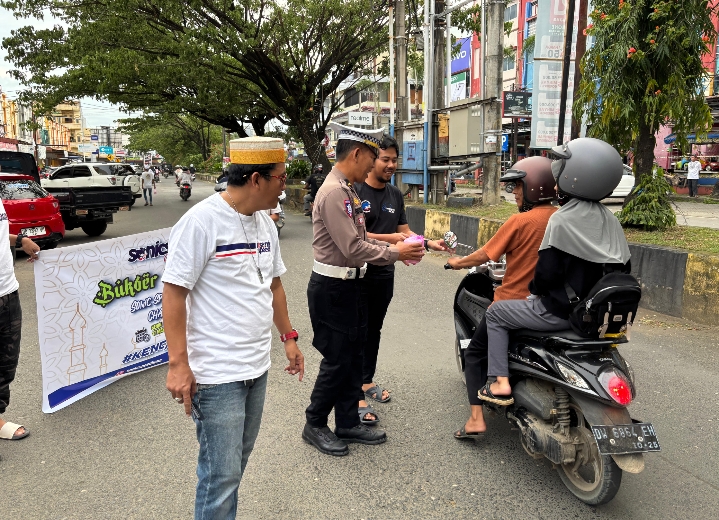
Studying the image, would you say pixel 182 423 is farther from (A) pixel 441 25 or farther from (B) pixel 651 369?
(A) pixel 441 25

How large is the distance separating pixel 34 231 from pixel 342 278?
27.2ft

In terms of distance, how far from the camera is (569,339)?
2.73m

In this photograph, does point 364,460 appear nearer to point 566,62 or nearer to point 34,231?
point 566,62

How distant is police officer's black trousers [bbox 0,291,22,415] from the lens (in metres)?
3.26

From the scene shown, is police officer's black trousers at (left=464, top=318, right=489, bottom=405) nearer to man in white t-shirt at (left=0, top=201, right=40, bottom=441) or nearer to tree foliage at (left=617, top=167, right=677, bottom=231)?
man in white t-shirt at (left=0, top=201, right=40, bottom=441)

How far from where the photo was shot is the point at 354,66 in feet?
67.2

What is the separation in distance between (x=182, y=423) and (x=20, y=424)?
1.05 m

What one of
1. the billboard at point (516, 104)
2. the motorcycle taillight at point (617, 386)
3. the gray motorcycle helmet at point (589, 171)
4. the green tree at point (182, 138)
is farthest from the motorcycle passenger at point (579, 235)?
the green tree at point (182, 138)

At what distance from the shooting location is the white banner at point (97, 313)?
149 inches


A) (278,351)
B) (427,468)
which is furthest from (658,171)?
(427,468)

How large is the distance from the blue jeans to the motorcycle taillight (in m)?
1.64

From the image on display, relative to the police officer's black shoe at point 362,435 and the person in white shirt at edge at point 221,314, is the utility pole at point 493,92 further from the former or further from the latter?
the person in white shirt at edge at point 221,314

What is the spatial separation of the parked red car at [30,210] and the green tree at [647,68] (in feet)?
28.6

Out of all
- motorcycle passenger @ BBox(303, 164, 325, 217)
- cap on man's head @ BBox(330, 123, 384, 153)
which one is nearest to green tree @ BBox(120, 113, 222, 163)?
motorcycle passenger @ BBox(303, 164, 325, 217)
